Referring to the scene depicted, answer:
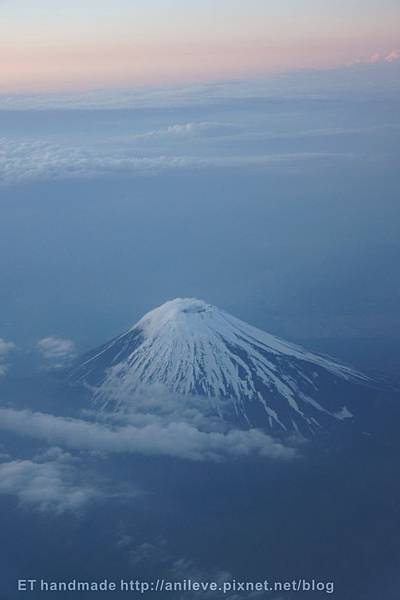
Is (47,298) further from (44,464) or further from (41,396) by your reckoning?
(44,464)

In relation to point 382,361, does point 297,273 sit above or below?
above


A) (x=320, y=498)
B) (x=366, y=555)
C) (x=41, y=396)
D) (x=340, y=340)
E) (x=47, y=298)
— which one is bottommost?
(x=366, y=555)

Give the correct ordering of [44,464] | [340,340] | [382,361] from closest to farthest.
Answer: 1. [44,464]
2. [382,361]
3. [340,340]

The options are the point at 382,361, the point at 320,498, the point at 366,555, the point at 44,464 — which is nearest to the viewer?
the point at 366,555

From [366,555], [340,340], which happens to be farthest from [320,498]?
[340,340]

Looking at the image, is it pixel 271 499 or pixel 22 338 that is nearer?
pixel 271 499

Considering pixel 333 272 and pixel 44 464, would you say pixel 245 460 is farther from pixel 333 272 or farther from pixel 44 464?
pixel 333 272
